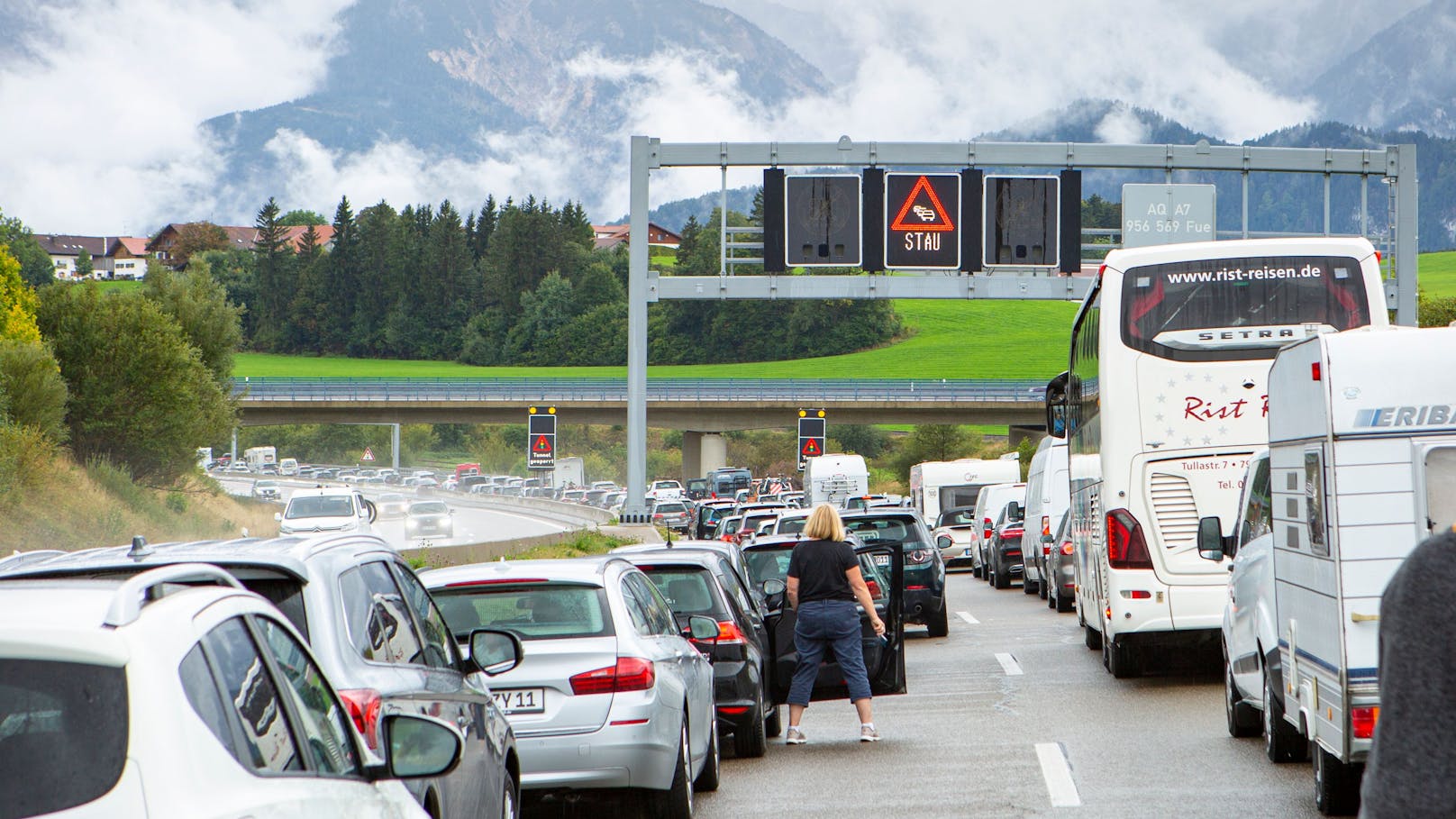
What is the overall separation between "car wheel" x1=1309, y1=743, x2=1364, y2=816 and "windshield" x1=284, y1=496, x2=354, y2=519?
107 ft

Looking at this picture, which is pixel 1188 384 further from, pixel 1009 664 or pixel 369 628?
pixel 369 628

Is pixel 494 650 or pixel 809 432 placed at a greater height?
pixel 809 432

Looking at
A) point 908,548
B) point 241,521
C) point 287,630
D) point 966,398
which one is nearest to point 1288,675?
point 287,630

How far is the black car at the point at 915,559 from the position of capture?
2238 centimetres

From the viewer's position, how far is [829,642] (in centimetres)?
1270

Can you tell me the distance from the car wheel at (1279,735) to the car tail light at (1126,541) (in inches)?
160

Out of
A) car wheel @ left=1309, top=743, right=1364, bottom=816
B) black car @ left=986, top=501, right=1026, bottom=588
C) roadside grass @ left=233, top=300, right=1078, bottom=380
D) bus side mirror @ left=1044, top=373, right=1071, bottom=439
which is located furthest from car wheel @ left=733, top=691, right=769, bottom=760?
roadside grass @ left=233, top=300, right=1078, bottom=380

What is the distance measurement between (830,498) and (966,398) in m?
17.2

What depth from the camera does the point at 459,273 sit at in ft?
563

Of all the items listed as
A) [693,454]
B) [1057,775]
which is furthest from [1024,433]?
[1057,775]

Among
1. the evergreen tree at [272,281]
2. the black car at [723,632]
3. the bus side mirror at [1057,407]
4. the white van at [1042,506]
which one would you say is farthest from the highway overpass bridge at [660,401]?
the evergreen tree at [272,281]

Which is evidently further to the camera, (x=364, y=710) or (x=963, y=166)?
(x=963, y=166)

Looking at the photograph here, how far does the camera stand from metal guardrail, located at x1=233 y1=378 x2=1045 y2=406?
76.2 meters

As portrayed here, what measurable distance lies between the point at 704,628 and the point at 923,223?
2105 cm
